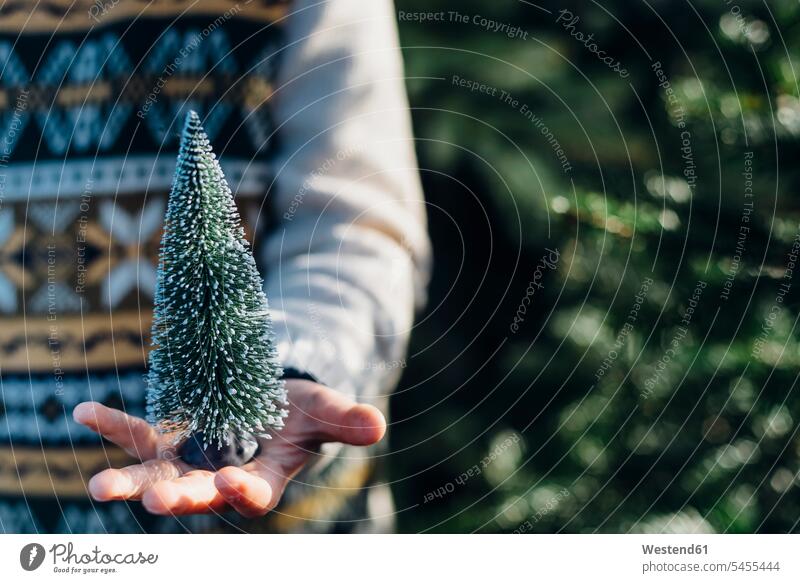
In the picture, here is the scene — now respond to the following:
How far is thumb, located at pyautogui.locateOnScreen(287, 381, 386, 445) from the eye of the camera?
48 centimetres

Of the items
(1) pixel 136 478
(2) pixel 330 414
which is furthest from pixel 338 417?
(1) pixel 136 478

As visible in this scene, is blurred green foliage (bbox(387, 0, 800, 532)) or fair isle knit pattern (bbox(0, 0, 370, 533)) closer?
blurred green foliage (bbox(387, 0, 800, 532))

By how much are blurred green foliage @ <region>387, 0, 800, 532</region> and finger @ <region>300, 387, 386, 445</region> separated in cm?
3

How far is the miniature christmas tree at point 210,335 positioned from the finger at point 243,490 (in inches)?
0.8

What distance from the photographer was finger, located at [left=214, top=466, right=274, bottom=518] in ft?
1.45

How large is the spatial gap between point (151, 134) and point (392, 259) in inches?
7.0

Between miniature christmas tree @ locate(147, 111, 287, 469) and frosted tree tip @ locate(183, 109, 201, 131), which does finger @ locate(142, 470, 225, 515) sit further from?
frosted tree tip @ locate(183, 109, 201, 131)
